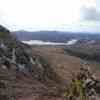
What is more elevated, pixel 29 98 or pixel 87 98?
pixel 87 98

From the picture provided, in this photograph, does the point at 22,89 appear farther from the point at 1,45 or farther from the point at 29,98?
the point at 1,45

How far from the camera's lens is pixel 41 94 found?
1830 centimetres

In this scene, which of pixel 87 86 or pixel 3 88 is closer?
pixel 87 86

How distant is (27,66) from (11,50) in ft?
5.91

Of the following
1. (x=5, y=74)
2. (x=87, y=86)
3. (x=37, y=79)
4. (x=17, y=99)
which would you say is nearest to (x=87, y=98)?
(x=87, y=86)

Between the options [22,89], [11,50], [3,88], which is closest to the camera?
[3,88]

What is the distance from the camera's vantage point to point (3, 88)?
17938 mm

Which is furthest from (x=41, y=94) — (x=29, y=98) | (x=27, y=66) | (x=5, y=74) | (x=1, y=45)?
(x=1, y=45)

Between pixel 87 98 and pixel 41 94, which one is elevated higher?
pixel 87 98

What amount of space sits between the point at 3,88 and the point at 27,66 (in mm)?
Answer: 6767

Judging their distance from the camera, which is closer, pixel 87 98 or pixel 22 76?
pixel 87 98

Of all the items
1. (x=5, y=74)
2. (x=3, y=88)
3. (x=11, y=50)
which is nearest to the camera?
(x=3, y=88)

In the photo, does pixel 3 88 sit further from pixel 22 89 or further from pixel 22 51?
pixel 22 51

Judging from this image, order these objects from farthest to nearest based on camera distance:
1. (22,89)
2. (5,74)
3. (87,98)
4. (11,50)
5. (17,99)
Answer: (11,50) → (5,74) → (22,89) → (17,99) → (87,98)
